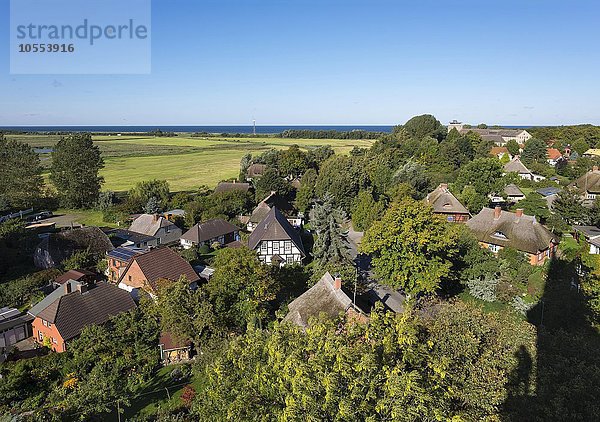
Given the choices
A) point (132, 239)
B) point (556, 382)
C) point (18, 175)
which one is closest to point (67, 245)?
point (132, 239)

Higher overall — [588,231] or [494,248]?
[588,231]

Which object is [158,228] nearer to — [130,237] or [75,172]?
[130,237]

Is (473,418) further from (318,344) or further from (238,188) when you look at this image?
(238,188)

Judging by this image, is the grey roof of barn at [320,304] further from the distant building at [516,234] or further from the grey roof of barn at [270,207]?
the grey roof of barn at [270,207]

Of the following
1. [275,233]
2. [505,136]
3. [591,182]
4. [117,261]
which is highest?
[505,136]

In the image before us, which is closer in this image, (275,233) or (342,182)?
(275,233)

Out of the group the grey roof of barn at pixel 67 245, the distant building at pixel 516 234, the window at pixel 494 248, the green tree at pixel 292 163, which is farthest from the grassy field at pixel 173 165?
the window at pixel 494 248

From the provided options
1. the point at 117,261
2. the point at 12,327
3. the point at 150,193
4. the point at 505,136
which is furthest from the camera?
the point at 505,136
